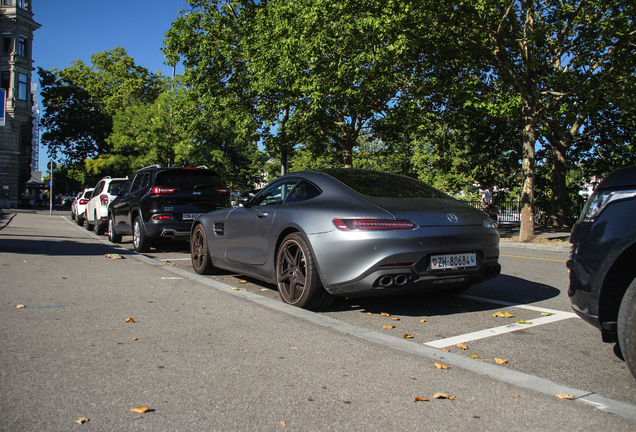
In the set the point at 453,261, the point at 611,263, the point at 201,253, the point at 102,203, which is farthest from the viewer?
the point at 102,203

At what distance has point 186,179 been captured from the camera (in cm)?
1075

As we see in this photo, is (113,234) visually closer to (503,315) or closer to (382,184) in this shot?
(382,184)

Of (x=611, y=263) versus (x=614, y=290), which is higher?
(x=611, y=263)

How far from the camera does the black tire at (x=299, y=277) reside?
5.08 metres

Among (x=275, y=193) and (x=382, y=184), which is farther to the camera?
(x=275, y=193)

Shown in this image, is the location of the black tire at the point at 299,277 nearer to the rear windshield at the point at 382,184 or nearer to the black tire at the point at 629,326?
the rear windshield at the point at 382,184

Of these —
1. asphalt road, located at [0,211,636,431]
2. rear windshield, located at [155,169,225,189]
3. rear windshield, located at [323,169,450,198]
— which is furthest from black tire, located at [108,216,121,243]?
rear windshield, located at [323,169,450,198]

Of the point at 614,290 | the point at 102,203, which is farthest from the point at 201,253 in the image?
the point at 102,203

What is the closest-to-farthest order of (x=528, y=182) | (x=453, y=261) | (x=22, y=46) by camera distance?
(x=453, y=261) → (x=528, y=182) → (x=22, y=46)

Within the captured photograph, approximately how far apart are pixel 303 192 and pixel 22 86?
56633 millimetres

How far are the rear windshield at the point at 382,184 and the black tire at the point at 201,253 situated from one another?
2.56 m

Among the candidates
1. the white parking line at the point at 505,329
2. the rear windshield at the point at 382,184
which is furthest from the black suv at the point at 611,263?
the rear windshield at the point at 382,184

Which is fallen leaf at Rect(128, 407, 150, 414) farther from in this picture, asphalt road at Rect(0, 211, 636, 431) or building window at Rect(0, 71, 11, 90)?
building window at Rect(0, 71, 11, 90)

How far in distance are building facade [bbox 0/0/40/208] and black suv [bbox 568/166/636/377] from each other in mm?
55125
